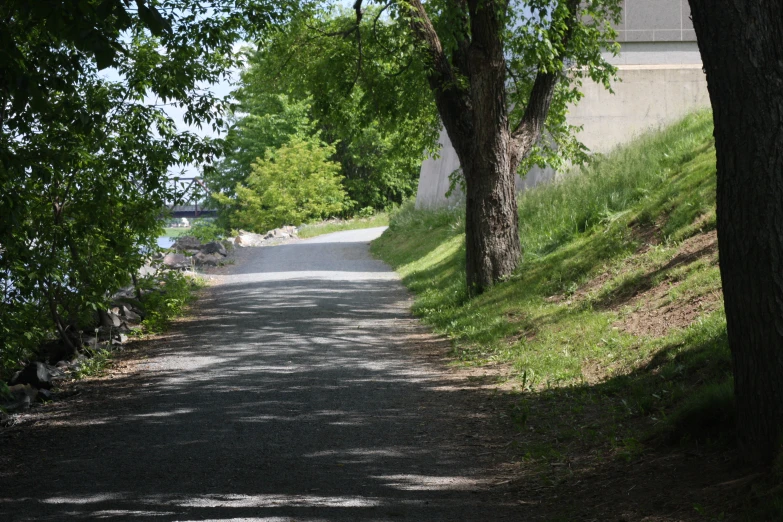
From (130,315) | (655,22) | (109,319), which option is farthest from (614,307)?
(655,22)

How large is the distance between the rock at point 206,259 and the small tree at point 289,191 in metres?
22.1

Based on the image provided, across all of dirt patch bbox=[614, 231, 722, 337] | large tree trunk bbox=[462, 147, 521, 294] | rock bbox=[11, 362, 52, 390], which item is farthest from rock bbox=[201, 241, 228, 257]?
dirt patch bbox=[614, 231, 722, 337]

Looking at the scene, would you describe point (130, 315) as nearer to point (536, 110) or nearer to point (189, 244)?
point (536, 110)

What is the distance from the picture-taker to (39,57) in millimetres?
7645

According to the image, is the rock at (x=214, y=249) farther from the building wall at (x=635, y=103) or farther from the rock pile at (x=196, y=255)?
the building wall at (x=635, y=103)

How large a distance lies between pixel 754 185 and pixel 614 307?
21.1 feet

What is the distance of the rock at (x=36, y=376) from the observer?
37.7 ft

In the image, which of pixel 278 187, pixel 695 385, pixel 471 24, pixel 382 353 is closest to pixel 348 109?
pixel 471 24

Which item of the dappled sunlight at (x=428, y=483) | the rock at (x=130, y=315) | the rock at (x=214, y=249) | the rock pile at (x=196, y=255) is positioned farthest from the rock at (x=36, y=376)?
the rock at (x=214, y=249)

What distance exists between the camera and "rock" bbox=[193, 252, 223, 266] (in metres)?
28.0

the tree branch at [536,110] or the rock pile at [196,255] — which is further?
the rock pile at [196,255]

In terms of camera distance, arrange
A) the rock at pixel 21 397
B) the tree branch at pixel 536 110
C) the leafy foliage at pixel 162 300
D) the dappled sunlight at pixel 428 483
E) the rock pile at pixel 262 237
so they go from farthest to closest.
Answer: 1. the rock pile at pixel 262 237
2. the tree branch at pixel 536 110
3. the leafy foliage at pixel 162 300
4. the rock at pixel 21 397
5. the dappled sunlight at pixel 428 483

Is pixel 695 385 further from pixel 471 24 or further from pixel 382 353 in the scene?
pixel 471 24

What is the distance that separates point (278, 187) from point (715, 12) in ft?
156
